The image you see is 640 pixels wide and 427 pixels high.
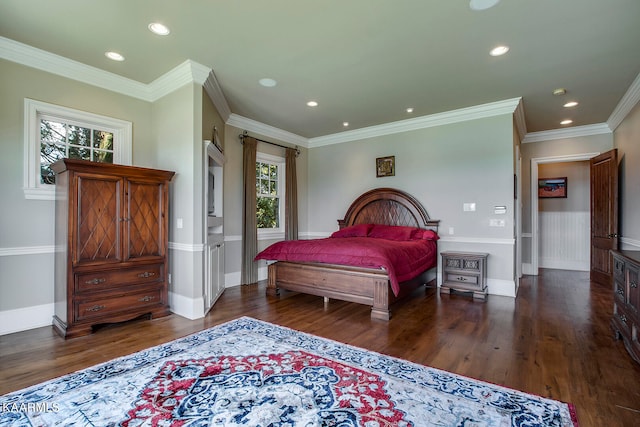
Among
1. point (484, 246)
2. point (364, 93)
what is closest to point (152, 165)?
point (364, 93)

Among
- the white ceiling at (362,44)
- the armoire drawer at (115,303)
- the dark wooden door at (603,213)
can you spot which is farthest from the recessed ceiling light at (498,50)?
the armoire drawer at (115,303)

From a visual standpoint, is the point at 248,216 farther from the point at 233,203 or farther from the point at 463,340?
the point at 463,340

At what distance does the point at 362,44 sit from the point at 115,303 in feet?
11.8

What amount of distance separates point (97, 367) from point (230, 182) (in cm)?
323

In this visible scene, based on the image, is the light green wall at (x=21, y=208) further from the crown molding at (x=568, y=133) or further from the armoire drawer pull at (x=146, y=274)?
the crown molding at (x=568, y=133)

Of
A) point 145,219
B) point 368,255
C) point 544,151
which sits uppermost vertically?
point 544,151

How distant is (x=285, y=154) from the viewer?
6.20 metres

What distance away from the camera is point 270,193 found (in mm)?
6078

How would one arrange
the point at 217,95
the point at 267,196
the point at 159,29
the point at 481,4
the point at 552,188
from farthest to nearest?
the point at 552,188 < the point at 267,196 < the point at 217,95 < the point at 159,29 < the point at 481,4

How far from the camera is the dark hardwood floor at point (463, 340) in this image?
216cm

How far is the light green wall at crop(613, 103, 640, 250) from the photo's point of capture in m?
4.34

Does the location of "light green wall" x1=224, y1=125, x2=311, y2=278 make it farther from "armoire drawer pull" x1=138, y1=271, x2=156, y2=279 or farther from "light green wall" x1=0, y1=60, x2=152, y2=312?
"light green wall" x1=0, y1=60, x2=152, y2=312

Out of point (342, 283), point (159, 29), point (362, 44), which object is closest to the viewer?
point (159, 29)

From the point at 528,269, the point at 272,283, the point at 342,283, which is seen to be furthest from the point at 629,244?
the point at 272,283
